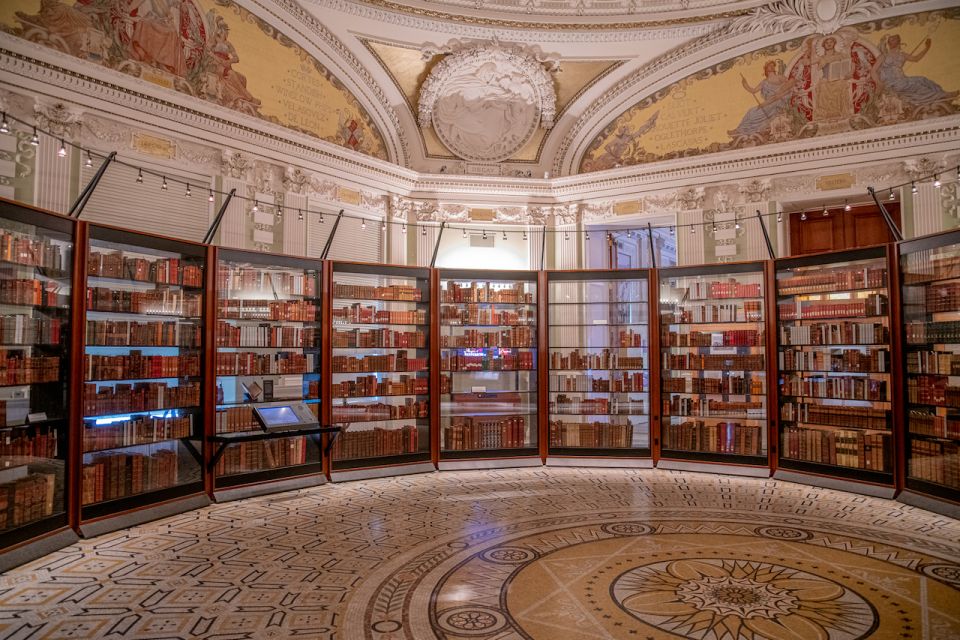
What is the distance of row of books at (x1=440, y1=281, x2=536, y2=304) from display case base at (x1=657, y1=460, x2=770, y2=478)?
3.04 metres

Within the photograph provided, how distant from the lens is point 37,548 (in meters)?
4.97

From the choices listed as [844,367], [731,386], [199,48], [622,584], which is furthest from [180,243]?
[844,367]

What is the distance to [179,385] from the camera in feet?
22.0

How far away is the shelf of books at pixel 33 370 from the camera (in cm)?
487

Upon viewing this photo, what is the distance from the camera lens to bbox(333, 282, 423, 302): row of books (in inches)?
326

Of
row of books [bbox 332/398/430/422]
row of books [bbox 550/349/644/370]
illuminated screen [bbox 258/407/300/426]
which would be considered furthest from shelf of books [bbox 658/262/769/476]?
illuminated screen [bbox 258/407/300/426]

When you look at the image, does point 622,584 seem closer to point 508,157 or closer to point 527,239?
point 527,239

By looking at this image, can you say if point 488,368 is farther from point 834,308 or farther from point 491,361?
point 834,308

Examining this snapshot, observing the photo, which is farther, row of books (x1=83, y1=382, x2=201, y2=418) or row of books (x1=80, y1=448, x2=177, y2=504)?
row of books (x1=83, y1=382, x2=201, y2=418)

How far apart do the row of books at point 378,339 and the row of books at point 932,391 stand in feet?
19.4

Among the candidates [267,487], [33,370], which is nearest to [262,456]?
[267,487]

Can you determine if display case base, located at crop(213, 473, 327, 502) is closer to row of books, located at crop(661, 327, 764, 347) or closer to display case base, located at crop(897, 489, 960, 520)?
row of books, located at crop(661, 327, 764, 347)

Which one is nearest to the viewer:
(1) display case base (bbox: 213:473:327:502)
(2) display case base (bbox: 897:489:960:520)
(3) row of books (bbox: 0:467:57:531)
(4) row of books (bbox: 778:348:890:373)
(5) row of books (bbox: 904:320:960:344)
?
(3) row of books (bbox: 0:467:57:531)

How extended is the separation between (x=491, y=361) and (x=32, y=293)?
5.62 meters
